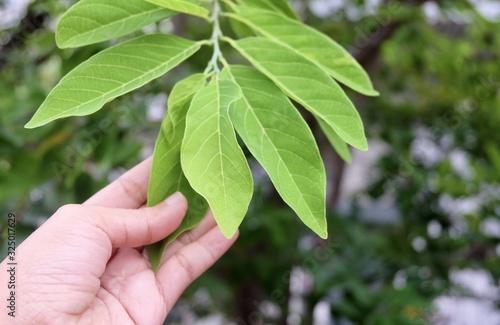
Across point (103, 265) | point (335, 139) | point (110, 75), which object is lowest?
point (103, 265)

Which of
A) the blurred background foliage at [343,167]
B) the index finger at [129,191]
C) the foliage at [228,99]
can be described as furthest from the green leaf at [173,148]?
the blurred background foliage at [343,167]

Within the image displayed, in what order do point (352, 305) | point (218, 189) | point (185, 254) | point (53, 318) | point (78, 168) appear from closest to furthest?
point (218, 189) < point (53, 318) < point (185, 254) < point (78, 168) < point (352, 305)

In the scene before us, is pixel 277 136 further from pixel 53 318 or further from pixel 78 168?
pixel 78 168

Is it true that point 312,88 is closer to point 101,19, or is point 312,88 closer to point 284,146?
point 284,146

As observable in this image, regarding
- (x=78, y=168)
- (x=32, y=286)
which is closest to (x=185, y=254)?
(x=32, y=286)

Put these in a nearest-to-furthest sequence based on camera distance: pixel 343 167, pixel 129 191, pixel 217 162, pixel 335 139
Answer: pixel 217 162, pixel 335 139, pixel 129 191, pixel 343 167

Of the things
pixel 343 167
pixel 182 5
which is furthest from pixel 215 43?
pixel 343 167

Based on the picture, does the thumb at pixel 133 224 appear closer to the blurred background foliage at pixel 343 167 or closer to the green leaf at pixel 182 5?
the green leaf at pixel 182 5
